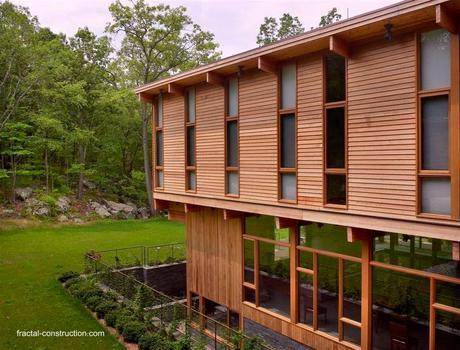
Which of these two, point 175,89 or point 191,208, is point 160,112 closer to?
point 175,89

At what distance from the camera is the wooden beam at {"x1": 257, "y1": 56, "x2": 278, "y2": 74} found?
9781mm

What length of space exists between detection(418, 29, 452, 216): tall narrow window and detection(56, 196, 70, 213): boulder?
2908cm

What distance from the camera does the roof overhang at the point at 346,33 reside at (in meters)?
6.71

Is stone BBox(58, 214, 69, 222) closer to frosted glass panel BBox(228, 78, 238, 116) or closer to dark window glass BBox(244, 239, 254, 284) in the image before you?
dark window glass BBox(244, 239, 254, 284)

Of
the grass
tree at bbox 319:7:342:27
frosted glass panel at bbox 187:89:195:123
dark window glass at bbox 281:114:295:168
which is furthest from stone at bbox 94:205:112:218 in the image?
tree at bbox 319:7:342:27

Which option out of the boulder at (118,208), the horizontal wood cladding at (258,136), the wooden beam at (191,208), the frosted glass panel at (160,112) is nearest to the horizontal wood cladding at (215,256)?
the wooden beam at (191,208)

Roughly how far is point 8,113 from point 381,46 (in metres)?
30.9

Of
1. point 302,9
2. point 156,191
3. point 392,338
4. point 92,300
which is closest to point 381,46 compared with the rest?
point 392,338

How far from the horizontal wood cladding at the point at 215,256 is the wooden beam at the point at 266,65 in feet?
14.2

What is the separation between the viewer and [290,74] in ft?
32.2

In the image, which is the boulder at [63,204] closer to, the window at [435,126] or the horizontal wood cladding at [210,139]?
the horizontal wood cladding at [210,139]

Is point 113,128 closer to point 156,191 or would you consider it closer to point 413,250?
point 156,191

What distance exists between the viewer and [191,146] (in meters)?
13.1

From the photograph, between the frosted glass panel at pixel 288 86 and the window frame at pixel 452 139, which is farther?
the frosted glass panel at pixel 288 86
